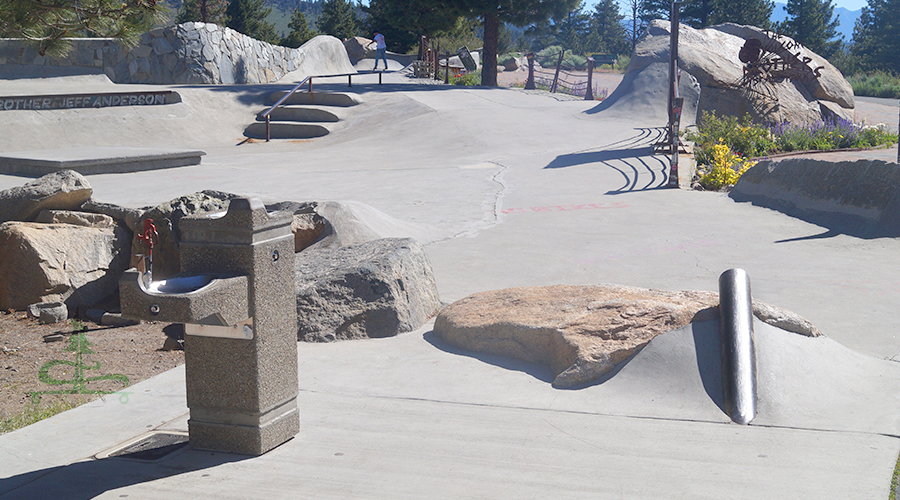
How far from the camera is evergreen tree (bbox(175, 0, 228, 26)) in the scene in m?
46.3

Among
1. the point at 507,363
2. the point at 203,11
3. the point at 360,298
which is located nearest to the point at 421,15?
the point at 203,11

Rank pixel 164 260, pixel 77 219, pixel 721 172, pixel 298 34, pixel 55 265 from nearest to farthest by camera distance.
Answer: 1. pixel 55 265
2. pixel 164 260
3. pixel 77 219
4. pixel 721 172
5. pixel 298 34

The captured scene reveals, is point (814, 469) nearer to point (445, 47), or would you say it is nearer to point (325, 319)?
point (325, 319)

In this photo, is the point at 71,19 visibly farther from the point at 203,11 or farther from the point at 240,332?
the point at 203,11

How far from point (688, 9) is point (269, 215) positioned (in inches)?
2236

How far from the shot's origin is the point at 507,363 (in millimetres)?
4898

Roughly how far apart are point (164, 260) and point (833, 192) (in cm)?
832

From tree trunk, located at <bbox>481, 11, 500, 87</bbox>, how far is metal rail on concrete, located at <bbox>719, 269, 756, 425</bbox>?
82.2ft

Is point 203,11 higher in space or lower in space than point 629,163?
higher

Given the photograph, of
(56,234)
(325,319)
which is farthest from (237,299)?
(56,234)

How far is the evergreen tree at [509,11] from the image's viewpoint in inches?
1089

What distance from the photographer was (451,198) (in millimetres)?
12047

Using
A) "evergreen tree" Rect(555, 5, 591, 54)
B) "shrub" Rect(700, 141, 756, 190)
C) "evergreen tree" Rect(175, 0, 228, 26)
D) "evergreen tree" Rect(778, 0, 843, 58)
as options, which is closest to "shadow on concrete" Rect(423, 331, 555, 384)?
"shrub" Rect(700, 141, 756, 190)

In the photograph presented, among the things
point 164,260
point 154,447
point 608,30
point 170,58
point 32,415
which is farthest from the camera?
point 608,30
